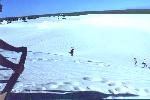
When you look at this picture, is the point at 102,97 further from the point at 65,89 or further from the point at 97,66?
the point at 97,66

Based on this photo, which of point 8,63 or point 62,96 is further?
point 62,96

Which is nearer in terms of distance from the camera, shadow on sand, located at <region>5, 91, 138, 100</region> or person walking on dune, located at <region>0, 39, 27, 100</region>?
person walking on dune, located at <region>0, 39, 27, 100</region>

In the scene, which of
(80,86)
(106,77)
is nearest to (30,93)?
(80,86)

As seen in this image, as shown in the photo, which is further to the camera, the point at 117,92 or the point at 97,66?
the point at 97,66

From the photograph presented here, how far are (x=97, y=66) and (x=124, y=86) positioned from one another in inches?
104

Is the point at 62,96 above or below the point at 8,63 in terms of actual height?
below

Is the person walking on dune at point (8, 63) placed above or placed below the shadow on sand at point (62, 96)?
above

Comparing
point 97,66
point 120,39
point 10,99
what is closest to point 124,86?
point 10,99

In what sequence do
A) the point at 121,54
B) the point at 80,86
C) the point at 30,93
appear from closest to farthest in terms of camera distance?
the point at 30,93, the point at 80,86, the point at 121,54

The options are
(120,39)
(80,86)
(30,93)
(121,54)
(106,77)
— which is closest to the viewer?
(30,93)

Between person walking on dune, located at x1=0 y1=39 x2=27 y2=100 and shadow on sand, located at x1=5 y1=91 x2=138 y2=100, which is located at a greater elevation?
person walking on dune, located at x1=0 y1=39 x2=27 y2=100

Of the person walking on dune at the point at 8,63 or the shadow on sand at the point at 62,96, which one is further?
the shadow on sand at the point at 62,96

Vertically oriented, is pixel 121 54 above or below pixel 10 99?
below

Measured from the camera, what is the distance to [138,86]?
5598mm
